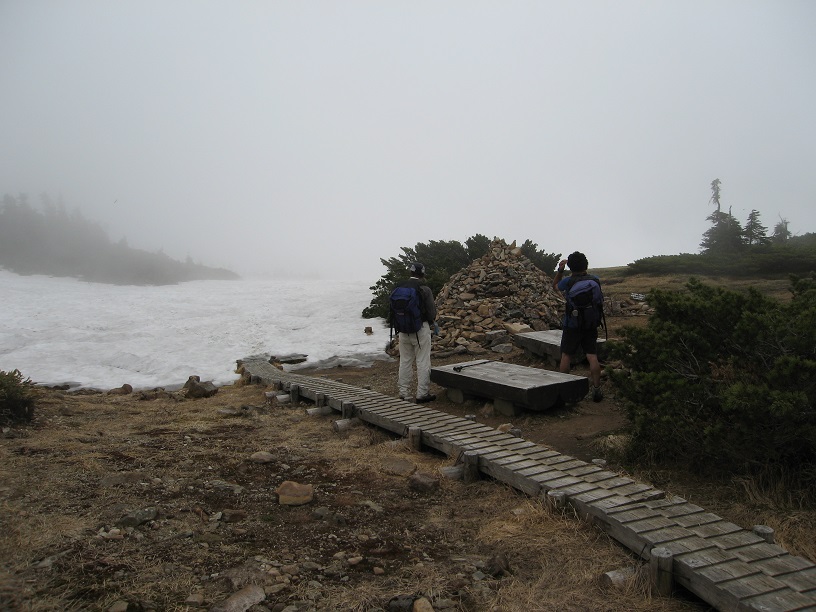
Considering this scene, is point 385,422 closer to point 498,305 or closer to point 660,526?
point 660,526

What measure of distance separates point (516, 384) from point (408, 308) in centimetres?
194

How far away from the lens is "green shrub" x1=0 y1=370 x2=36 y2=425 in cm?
675

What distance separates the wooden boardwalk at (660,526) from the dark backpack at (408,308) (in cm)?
235

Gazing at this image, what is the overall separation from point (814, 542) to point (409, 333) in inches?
218

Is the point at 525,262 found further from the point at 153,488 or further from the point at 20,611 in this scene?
the point at 20,611

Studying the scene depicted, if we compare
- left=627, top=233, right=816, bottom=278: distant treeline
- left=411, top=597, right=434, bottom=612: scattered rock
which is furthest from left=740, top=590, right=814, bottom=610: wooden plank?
left=627, top=233, right=816, bottom=278: distant treeline

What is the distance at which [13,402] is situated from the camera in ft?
22.6

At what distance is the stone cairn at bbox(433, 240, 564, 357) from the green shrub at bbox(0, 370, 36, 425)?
803 centimetres

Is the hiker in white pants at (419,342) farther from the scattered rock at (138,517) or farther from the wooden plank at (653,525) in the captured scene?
the wooden plank at (653,525)

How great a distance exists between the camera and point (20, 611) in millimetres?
2525

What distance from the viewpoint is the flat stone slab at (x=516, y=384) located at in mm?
6766

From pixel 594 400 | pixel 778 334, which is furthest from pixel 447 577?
pixel 594 400

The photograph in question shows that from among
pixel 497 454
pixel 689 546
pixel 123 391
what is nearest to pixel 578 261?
pixel 497 454

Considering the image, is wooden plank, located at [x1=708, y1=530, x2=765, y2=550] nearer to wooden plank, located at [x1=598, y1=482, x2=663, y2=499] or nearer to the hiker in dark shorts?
wooden plank, located at [x1=598, y1=482, x2=663, y2=499]
